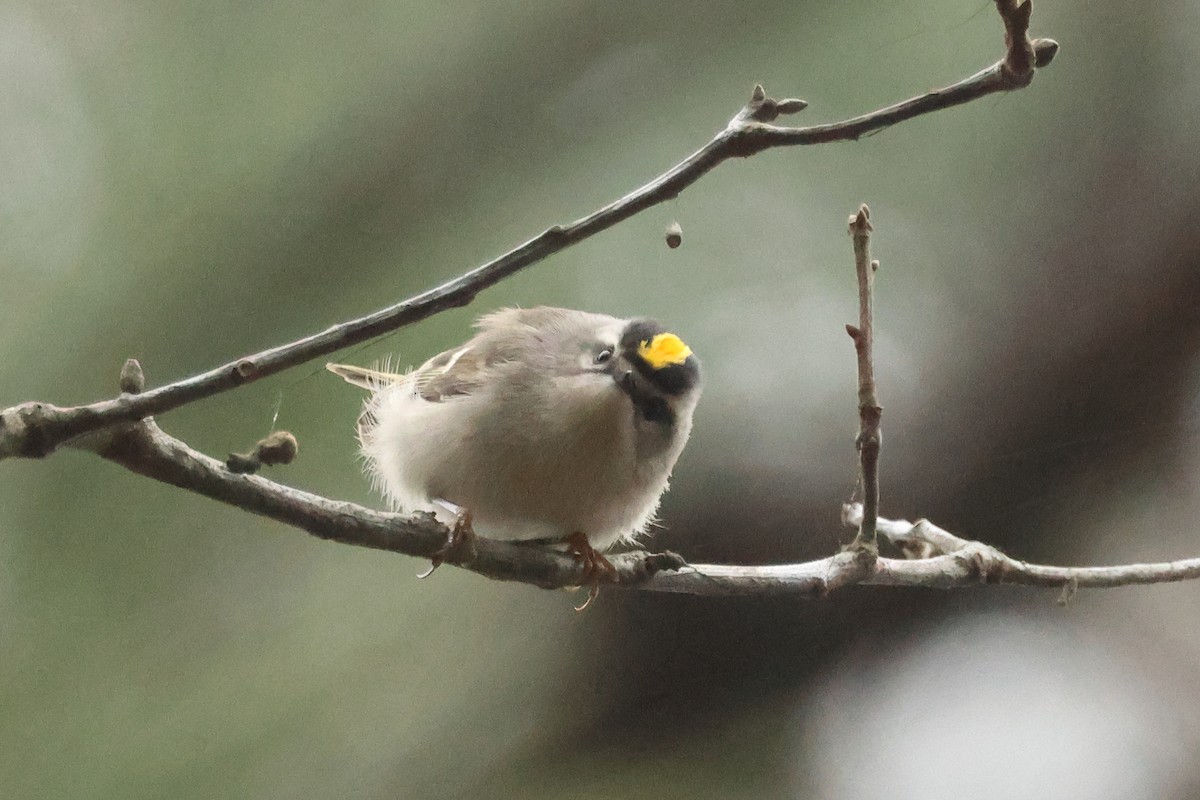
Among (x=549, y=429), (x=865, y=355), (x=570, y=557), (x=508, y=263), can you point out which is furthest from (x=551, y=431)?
(x=508, y=263)

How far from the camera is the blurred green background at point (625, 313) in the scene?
4.18ft

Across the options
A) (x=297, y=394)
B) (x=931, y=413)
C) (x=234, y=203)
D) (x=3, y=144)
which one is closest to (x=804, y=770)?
(x=931, y=413)

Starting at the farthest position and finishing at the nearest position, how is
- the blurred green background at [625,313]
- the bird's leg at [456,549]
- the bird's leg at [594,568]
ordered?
the blurred green background at [625,313] < the bird's leg at [594,568] < the bird's leg at [456,549]

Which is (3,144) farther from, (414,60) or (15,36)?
(414,60)

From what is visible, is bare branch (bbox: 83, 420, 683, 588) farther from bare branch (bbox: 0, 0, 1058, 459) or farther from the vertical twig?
the vertical twig

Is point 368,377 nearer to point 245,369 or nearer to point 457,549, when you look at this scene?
point 457,549

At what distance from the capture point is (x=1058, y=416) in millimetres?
1746

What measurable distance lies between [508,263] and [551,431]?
0.45 meters

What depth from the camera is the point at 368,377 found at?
4.36 feet

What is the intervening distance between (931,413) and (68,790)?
1466 mm

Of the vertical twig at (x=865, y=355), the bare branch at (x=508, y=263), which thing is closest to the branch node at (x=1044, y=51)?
the bare branch at (x=508, y=263)

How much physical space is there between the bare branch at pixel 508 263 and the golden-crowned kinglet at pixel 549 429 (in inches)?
16.8

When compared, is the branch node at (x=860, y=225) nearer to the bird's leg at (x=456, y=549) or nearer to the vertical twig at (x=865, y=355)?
the vertical twig at (x=865, y=355)

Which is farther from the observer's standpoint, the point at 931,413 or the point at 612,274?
the point at 931,413
